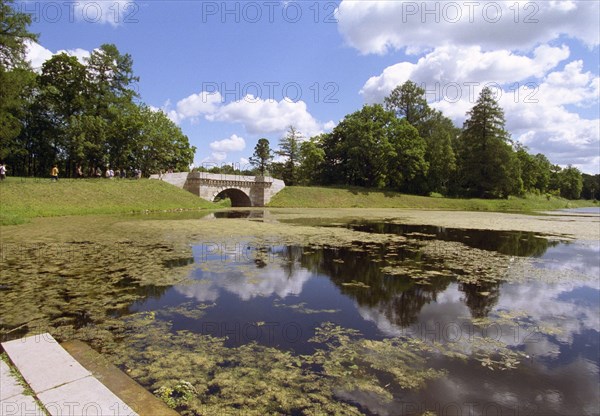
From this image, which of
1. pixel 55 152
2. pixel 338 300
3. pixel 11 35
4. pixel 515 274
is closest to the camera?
pixel 338 300

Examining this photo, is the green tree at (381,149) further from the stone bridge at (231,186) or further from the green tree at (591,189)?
the green tree at (591,189)

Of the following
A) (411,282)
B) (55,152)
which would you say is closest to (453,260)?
(411,282)

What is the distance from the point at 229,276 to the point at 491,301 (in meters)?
6.41

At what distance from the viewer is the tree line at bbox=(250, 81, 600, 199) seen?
60.2 metres

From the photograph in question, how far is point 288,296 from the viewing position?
7.93m

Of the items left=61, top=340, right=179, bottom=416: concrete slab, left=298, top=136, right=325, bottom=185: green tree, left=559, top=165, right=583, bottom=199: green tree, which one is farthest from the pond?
left=559, top=165, right=583, bottom=199: green tree

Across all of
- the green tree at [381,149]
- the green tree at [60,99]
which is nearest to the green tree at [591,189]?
the green tree at [381,149]

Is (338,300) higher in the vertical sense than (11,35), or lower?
lower

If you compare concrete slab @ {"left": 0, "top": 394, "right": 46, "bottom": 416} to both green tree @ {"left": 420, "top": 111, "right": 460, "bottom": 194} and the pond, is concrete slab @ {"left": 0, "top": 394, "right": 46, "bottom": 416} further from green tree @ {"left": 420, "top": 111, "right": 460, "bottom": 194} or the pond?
green tree @ {"left": 420, "top": 111, "right": 460, "bottom": 194}

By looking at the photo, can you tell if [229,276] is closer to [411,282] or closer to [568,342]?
[411,282]

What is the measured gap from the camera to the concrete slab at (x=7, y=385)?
3494mm

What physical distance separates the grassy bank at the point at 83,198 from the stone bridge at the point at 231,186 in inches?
133

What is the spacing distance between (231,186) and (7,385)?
4499cm

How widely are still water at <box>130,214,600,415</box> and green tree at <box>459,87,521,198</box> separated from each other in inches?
2102
